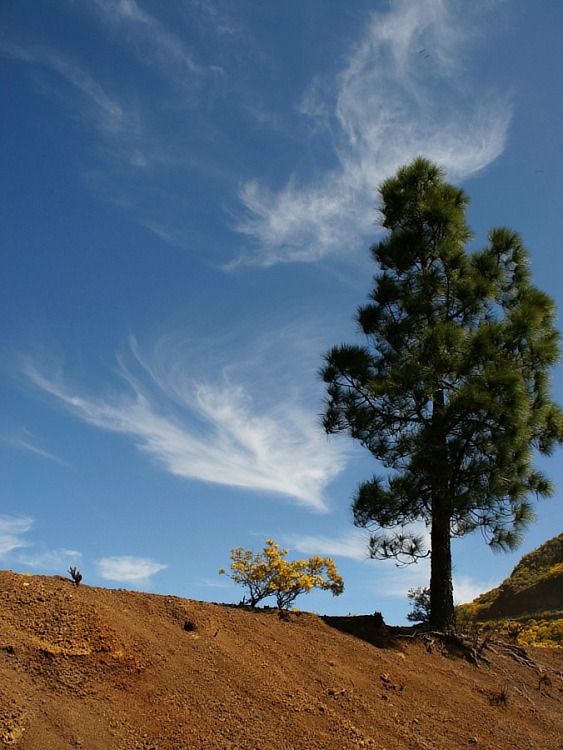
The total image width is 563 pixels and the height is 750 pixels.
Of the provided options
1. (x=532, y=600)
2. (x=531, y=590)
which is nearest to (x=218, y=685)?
(x=532, y=600)

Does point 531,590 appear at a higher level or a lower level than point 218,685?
higher

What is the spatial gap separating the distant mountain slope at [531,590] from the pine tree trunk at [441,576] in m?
15.3

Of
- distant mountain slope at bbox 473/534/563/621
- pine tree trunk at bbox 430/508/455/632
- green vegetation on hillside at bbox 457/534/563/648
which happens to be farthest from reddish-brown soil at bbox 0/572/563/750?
distant mountain slope at bbox 473/534/563/621

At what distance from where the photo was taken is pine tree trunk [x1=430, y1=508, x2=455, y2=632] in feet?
34.2

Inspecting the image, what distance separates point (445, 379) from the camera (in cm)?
1065

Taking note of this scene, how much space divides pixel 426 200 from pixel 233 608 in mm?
8782

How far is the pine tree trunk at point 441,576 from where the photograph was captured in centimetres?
1044

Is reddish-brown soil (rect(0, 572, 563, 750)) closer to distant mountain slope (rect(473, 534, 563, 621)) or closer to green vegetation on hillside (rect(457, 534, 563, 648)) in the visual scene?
green vegetation on hillside (rect(457, 534, 563, 648))

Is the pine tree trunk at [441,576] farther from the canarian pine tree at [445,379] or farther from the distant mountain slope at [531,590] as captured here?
the distant mountain slope at [531,590]

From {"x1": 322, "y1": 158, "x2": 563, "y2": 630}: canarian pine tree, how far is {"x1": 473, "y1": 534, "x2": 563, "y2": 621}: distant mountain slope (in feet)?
51.3

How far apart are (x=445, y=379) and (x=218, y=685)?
667cm

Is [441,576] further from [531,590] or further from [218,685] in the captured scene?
[531,590]

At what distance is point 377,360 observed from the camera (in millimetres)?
11664

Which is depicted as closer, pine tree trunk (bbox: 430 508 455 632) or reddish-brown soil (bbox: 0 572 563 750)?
reddish-brown soil (bbox: 0 572 563 750)
